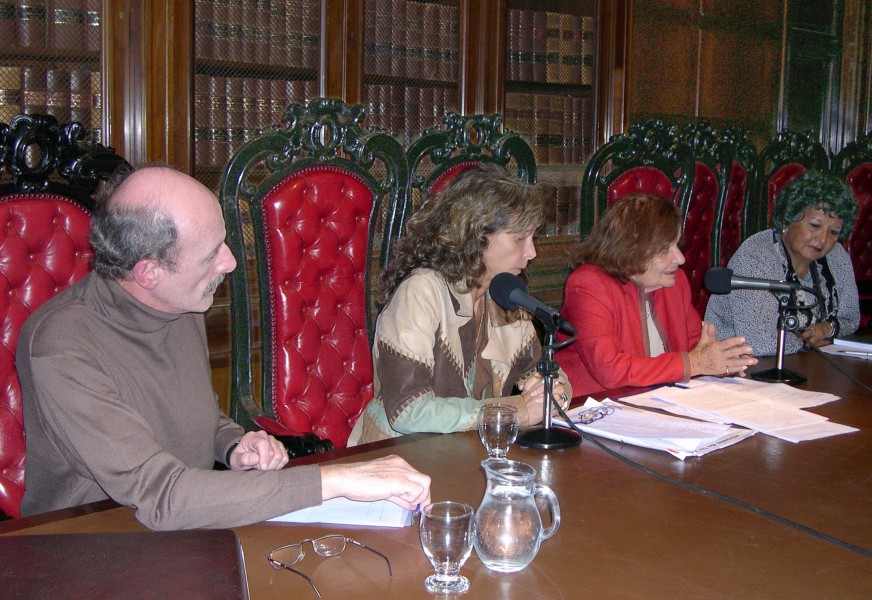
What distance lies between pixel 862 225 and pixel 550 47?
1949mm

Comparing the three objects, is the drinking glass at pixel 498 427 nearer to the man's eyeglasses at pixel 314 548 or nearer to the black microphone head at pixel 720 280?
the man's eyeglasses at pixel 314 548

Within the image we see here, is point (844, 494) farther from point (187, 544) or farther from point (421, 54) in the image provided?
point (421, 54)

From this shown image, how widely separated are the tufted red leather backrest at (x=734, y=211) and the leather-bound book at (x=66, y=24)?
263 centimetres

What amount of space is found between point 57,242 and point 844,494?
62.1 inches

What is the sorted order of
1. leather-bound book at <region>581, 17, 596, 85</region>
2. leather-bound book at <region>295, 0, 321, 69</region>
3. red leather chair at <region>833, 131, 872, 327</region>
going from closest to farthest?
leather-bound book at <region>295, 0, 321, 69</region> < leather-bound book at <region>581, 17, 596, 85</region> < red leather chair at <region>833, 131, 872, 327</region>

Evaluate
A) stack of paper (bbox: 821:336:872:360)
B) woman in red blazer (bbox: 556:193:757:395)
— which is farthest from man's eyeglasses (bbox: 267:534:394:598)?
stack of paper (bbox: 821:336:872:360)

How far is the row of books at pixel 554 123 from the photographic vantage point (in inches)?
165

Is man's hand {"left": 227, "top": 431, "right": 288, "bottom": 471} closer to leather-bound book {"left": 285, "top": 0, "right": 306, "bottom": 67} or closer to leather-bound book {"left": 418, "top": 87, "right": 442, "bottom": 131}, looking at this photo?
leather-bound book {"left": 285, "top": 0, "right": 306, "bottom": 67}

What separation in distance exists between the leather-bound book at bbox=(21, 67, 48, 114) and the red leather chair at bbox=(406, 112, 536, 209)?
1.27 meters

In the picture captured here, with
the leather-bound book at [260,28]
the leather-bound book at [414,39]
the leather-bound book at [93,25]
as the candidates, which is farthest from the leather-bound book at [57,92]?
the leather-bound book at [414,39]

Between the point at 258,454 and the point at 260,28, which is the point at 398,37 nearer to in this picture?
the point at 260,28

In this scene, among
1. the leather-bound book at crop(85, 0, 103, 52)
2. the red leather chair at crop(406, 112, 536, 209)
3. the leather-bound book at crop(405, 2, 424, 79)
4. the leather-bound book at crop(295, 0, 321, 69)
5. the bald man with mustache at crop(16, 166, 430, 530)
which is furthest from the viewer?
the leather-bound book at crop(405, 2, 424, 79)

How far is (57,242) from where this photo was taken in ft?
6.19

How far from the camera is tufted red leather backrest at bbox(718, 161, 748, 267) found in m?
3.98
